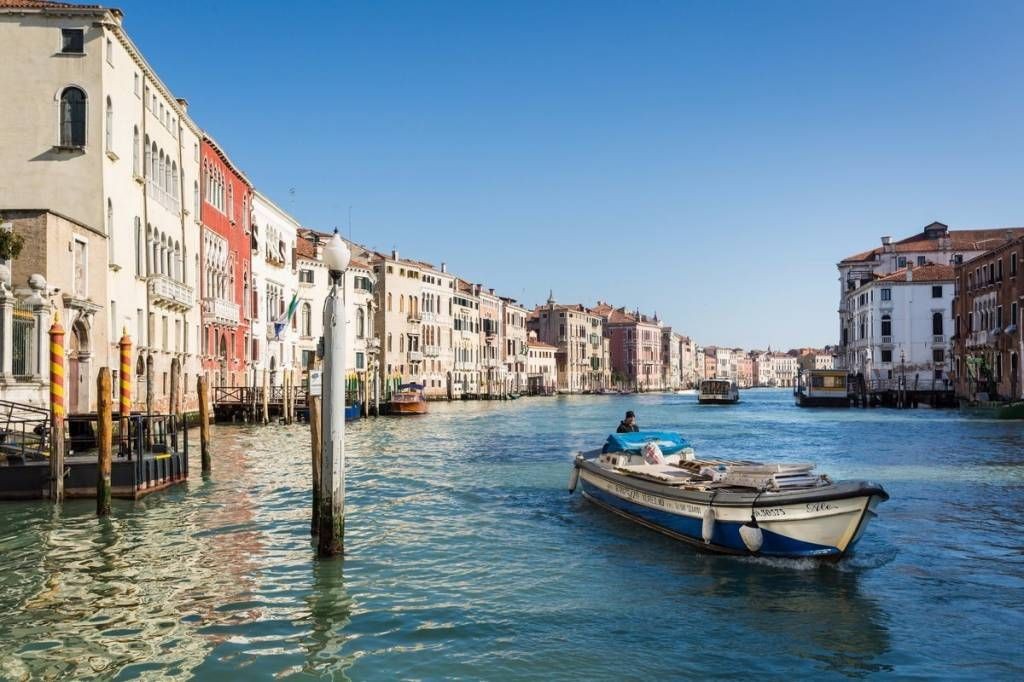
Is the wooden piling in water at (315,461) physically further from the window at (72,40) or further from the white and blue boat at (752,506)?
the window at (72,40)

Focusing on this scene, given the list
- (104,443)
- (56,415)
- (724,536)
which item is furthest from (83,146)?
(724,536)

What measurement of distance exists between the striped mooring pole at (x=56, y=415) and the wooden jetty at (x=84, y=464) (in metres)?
0.27

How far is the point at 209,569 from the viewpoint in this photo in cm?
941

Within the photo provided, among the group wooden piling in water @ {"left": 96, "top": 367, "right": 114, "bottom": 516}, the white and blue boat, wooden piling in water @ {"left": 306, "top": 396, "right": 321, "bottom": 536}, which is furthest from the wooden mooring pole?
the white and blue boat

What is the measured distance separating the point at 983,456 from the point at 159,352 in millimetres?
21441

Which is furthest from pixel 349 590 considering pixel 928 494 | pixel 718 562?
pixel 928 494

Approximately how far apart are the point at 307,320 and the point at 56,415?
3544cm

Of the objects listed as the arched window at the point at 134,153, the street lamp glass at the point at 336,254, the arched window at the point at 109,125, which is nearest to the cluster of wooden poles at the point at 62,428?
the street lamp glass at the point at 336,254

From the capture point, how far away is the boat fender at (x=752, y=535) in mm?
9641

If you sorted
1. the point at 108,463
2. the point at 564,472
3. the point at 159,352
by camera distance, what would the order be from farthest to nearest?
the point at 159,352
the point at 564,472
the point at 108,463

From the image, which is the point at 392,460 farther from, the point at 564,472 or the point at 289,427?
the point at 289,427

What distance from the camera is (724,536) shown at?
10.1 metres

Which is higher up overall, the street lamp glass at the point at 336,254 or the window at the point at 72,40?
the window at the point at 72,40

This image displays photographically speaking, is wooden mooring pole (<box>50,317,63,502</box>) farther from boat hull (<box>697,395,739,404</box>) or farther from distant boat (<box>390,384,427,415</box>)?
boat hull (<box>697,395,739,404</box>)
